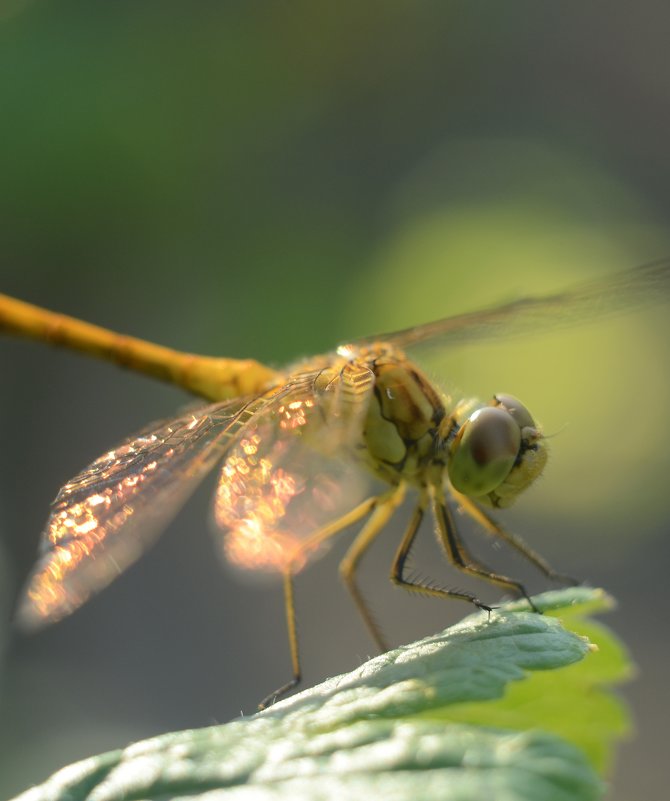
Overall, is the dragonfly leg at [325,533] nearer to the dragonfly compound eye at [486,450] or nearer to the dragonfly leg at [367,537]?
the dragonfly leg at [367,537]

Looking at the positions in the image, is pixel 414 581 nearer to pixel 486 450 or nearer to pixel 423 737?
pixel 486 450

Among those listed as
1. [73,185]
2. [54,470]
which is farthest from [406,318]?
[54,470]

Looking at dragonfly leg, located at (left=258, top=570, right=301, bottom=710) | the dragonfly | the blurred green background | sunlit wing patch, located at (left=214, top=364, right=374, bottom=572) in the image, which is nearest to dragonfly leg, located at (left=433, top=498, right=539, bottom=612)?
→ the dragonfly

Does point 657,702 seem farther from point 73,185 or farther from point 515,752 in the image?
point 515,752

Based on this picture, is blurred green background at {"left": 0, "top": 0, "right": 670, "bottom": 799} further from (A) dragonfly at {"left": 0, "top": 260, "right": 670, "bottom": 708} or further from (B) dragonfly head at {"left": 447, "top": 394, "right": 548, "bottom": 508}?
(B) dragonfly head at {"left": 447, "top": 394, "right": 548, "bottom": 508}

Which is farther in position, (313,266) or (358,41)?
(358,41)

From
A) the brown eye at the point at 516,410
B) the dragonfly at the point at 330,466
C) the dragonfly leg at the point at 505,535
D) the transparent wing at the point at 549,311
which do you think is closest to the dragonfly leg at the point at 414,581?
the dragonfly at the point at 330,466

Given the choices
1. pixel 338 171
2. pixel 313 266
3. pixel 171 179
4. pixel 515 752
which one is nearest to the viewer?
pixel 515 752
